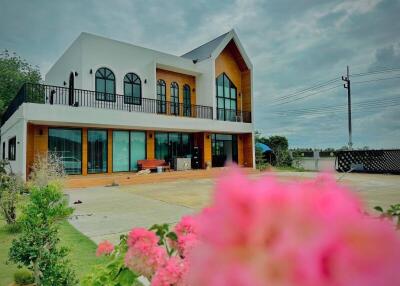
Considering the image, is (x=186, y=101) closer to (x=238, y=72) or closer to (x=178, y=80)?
(x=178, y=80)

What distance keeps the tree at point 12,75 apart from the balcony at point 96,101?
13.4 meters

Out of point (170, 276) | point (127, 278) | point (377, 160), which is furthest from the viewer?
point (377, 160)

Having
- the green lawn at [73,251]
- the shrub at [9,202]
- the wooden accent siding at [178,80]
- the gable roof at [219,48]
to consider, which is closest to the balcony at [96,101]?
the wooden accent siding at [178,80]

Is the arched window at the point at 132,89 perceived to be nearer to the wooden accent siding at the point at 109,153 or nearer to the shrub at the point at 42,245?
the wooden accent siding at the point at 109,153

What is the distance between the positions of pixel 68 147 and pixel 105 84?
402 centimetres

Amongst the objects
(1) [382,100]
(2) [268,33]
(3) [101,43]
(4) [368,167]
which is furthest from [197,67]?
(1) [382,100]

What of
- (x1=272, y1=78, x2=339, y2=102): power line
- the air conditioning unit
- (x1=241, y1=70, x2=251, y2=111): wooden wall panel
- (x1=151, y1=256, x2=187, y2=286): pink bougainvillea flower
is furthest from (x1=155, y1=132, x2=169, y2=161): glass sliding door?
(x1=272, y1=78, x2=339, y2=102): power line

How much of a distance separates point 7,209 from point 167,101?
13.3m

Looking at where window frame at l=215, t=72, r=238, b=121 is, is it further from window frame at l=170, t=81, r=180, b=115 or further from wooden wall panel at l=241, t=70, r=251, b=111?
window frame at l=170, t=81, r=180, b=115

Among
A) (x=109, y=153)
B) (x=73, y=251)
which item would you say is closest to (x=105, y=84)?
(x=109, y=153)

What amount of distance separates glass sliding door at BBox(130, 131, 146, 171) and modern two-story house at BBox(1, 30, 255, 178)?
59 mm

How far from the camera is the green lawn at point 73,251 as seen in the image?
3.40 m

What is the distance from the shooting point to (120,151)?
1623 centimetres

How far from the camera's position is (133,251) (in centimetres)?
112
